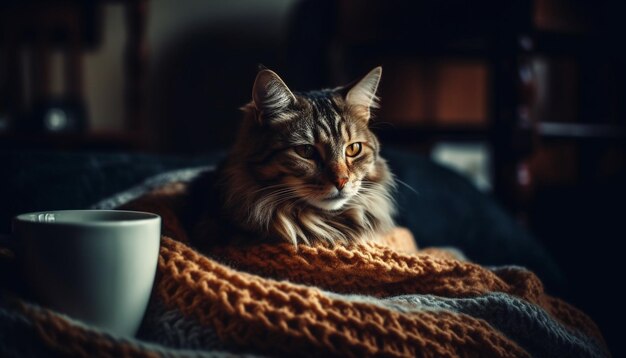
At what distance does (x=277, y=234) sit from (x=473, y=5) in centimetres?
111

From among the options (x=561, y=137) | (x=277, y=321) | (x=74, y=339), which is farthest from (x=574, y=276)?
(x=74, y=339)

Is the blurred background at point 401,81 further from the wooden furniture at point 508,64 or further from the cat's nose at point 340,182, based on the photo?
the cat's nose at point 340,182

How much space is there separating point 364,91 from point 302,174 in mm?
204

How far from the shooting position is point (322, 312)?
21.8 inches

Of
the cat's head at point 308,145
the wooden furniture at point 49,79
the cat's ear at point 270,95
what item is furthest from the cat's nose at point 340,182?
the wooden furniture at point 49,79

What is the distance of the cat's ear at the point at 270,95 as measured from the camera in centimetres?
72

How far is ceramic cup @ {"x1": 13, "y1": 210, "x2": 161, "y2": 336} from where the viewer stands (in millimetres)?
486

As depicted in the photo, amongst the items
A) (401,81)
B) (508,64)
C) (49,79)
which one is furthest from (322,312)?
(49,79)

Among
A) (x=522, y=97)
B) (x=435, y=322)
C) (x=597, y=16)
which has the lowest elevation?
(x=435, y=322)

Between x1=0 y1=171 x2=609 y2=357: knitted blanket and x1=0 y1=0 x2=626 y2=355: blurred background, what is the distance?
0.50 meters

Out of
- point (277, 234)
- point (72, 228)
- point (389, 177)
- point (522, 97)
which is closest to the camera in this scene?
point (72, 228)

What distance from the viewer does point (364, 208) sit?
0.79 m

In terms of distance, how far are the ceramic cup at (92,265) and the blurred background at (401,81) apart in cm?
94

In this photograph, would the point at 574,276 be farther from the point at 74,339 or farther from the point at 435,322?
the point at 74,339
